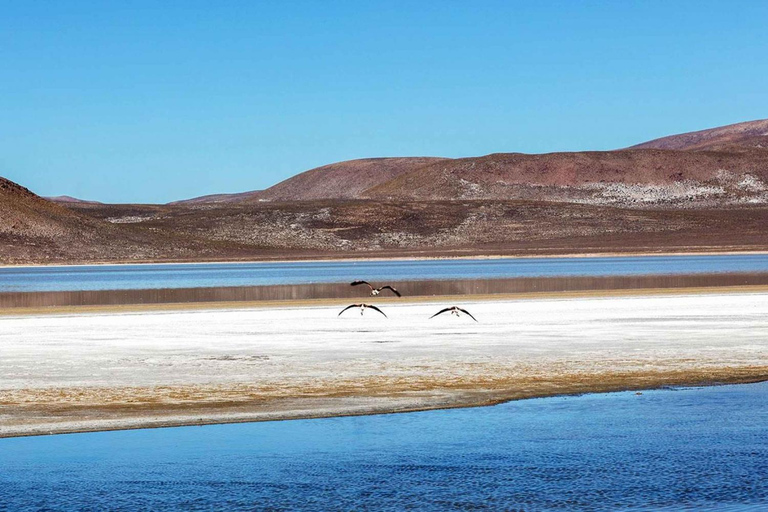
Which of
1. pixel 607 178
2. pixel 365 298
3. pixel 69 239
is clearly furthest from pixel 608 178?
pixel 365 298

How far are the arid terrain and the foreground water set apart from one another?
96270 millimetres

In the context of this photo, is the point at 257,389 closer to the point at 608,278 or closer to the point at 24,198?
the point at 608,278

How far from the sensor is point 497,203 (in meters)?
148

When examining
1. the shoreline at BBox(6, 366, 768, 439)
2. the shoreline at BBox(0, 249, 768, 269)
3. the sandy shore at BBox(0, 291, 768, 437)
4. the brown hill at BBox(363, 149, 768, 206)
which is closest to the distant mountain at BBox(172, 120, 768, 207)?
the brown hill at BBox(363, 149, 768, 206)

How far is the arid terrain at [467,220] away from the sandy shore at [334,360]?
79.9 metres

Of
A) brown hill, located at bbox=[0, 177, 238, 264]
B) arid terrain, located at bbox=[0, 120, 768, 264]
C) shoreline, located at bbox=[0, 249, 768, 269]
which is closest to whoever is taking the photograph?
shoreline, located at bbox=[0, 249, 768, 269]

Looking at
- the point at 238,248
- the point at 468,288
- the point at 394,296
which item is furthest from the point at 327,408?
the point at 238,248

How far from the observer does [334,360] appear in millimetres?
21281

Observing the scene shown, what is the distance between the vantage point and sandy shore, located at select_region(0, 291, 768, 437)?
15.9 metres

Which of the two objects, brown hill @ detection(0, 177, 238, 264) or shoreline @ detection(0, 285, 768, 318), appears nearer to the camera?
shoreline @ detection(0, 285, 768, 318)

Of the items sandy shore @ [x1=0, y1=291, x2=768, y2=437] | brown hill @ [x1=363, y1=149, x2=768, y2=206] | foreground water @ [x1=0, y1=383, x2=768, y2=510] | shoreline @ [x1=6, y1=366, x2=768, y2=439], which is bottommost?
foreground water @ [x1=0, y1=383, x2=768, y2=510]

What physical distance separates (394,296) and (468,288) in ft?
22.5

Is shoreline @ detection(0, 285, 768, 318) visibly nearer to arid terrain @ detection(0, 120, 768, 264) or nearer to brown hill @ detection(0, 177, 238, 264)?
arid terrain @ detection(0, 120, 768, 264)

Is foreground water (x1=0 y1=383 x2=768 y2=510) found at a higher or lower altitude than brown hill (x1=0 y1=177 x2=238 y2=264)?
lower
